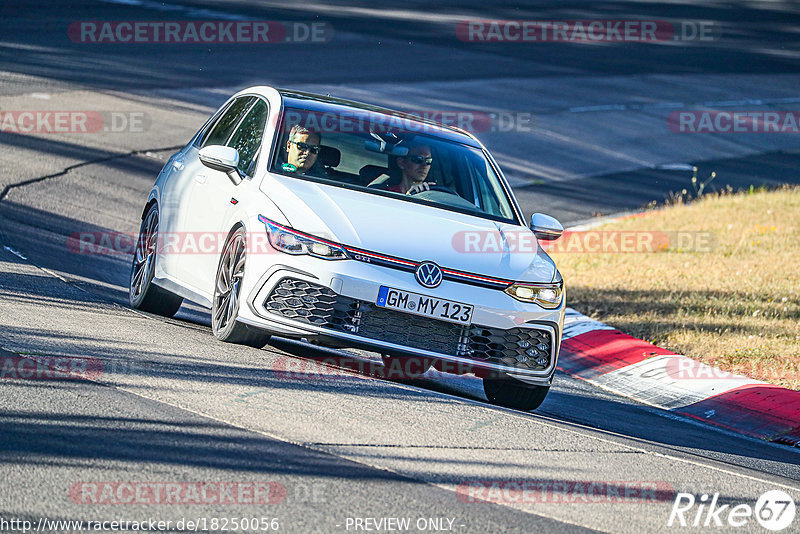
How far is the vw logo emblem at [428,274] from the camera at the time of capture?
22.8ft

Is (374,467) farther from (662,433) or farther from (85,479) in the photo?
(662,433)

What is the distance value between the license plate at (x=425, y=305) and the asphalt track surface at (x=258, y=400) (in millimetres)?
510

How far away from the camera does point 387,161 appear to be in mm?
8250

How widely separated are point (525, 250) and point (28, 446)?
3703 millimetres

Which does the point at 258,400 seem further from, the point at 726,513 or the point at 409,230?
the point at 726,513

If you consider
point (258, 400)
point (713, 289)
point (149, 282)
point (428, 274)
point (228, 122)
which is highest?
point (228, 122)

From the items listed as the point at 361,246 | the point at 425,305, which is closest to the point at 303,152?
the point at 361,246

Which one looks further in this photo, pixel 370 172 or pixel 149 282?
pixel 149 282

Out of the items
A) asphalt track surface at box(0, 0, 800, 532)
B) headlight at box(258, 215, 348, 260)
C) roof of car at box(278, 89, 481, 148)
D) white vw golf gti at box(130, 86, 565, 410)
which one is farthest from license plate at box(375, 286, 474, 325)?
roof of car at box(278, 89, 481, 148)

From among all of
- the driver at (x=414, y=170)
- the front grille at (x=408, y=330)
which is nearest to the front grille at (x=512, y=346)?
the front grille at (x=408, y=330)

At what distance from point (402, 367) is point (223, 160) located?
1849mm

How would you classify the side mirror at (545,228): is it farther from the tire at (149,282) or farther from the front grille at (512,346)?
the tire at (149,282)

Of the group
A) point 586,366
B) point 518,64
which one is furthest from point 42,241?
point 518,64

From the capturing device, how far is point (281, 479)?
5.10 metres
